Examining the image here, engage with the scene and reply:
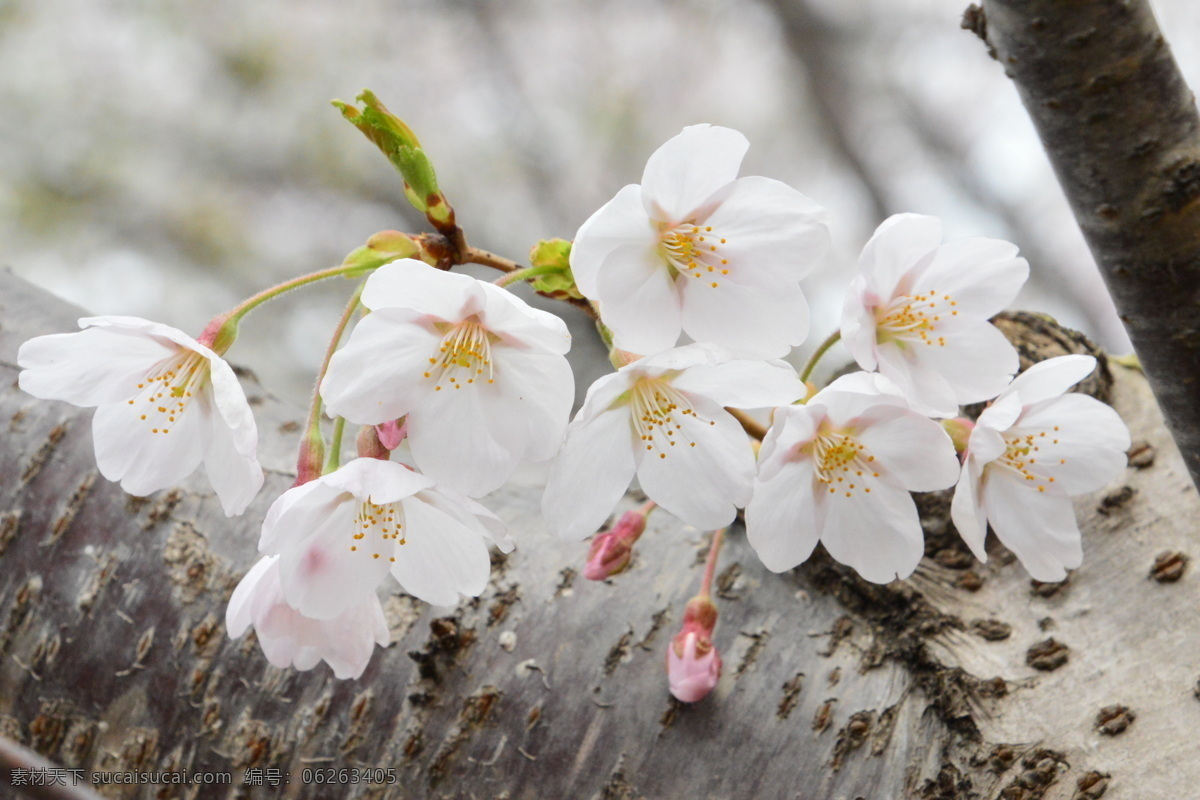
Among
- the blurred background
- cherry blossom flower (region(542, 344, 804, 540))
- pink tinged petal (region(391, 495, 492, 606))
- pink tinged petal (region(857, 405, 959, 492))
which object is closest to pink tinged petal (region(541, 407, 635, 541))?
cherry blossom flower (region(542, 344, 804, 540))

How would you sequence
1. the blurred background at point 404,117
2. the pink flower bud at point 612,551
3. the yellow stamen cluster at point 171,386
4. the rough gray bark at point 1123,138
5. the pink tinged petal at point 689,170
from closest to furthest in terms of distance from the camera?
the rough gray bark at point 1123,138
the pink tinged petal at point 689,170
the yellow stamen cluster at point 171,386
the pink flower bud at point 612,551
the blurred background at point 404,117

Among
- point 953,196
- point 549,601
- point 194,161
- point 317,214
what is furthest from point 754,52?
point 549,601

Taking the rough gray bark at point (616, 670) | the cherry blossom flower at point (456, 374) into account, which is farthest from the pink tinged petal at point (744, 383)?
the rough gray bark at point (616, 670)

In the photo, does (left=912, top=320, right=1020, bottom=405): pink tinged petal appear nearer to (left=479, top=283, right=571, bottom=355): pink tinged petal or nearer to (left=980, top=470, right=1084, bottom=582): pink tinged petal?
(left=980, top=470, right=1084, bottom=582): pink tinged petal

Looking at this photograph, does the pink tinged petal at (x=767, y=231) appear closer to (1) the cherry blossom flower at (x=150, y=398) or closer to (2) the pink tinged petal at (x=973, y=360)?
(2) the pink tinged petal at (x=973, y=360)

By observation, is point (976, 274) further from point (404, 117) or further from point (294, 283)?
point (404, 117)

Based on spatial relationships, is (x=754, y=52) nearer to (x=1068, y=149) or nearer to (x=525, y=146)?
(x=525, y=146)

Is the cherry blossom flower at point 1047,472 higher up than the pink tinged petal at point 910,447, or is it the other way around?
the pink tinged petal at point 910,447

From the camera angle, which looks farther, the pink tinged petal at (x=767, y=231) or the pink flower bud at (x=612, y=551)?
the pink flower bud at (x=612, y=551)
